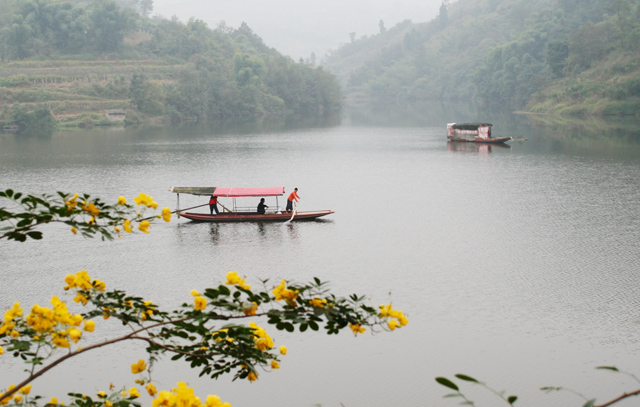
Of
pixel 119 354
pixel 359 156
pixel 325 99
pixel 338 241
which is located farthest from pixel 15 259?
pixel 325 99

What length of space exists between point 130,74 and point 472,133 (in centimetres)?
6461

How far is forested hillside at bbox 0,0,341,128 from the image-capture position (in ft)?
314

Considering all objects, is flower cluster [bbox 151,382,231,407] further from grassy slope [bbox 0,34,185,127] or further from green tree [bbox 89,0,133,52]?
green tree [bbox 89,0,133,52]

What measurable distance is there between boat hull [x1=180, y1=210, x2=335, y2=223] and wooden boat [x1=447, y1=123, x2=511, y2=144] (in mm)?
35085

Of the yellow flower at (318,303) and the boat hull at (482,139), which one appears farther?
the boat hull at (482,139)

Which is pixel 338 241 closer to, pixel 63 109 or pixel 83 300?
pixel 83 300

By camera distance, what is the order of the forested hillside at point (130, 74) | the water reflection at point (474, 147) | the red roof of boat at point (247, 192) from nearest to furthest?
the red roof of boat at point (247, 192)
the water reflection at point (474, 147)
the forested hillside at point (130, 74)

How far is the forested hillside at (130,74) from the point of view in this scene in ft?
314

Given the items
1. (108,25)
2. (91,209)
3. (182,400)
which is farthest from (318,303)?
(108,25)

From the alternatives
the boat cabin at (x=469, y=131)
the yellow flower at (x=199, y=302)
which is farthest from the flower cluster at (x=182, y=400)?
the boat cabin at (x=469, y=131)

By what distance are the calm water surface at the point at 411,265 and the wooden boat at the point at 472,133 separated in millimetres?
12255

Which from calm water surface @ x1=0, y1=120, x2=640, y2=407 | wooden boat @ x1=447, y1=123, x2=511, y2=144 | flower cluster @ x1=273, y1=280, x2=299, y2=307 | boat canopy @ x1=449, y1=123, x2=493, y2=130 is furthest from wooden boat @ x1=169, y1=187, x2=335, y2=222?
boat canopy @ x1=449, y1=123, x2=493, y2=130

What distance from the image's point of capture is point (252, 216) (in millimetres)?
30328

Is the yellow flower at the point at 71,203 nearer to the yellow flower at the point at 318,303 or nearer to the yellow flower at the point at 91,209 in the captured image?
the yellow flower at the point at 91,209
